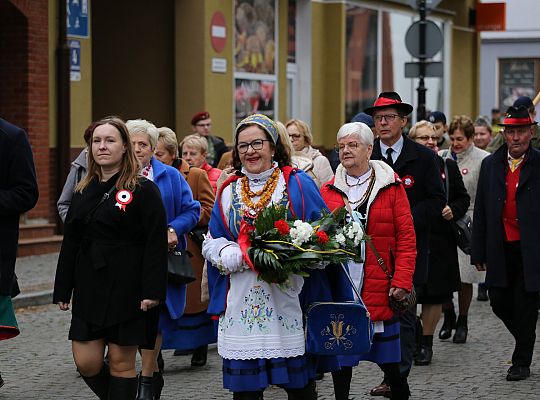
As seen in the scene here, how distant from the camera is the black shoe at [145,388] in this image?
8.13 meters

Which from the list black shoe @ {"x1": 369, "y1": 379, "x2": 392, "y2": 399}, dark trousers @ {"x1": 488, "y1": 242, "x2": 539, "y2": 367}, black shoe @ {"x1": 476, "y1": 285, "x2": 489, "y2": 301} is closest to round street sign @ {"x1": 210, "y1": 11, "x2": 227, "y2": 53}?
black shoe @ {"x1": 476, "y1": 285, "x2": 489, "y2": 301}

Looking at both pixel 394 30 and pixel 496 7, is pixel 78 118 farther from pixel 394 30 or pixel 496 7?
pixel 496 7

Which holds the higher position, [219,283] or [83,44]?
[83,44]

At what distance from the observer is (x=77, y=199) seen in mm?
6918

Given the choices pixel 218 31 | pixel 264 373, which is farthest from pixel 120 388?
pixel 218 31

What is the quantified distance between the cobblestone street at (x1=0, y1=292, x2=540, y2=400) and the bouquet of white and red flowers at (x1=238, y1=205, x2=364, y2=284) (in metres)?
2.30

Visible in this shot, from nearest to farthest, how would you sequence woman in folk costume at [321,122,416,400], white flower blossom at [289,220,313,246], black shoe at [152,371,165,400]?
1. white flower blossom at [289,220,313,246]
2. woman in folk costume at [321,122,416,400]
3. black shoe at [152,371,165,400]

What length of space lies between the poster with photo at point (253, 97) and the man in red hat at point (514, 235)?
12433 mm

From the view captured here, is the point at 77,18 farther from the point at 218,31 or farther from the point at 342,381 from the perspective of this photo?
the point at 342,381

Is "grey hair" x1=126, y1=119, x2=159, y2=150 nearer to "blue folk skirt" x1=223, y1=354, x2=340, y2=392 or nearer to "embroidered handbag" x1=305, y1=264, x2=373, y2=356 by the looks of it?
"embroidered handbag" x1=305, y1=264, x2=373, y2=356

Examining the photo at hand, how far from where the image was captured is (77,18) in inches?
714

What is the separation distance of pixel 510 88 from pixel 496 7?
11806 mm

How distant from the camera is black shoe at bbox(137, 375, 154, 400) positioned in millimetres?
8133

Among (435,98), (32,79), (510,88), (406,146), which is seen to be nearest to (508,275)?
(406,146)
